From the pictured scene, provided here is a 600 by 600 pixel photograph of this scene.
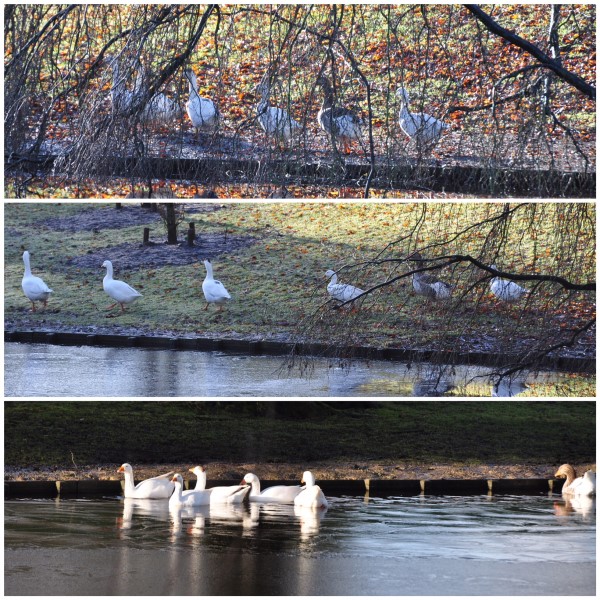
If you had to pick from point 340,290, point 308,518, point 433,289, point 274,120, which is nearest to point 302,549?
point 308,518

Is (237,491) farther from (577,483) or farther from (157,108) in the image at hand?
(157,108)

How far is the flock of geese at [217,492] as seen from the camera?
8922 millimetres

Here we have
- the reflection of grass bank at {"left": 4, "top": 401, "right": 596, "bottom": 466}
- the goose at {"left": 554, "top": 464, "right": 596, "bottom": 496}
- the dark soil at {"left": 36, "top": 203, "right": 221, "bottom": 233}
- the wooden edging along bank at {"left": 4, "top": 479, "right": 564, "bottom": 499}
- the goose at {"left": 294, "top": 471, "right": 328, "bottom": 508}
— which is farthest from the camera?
the reflection of grass bank at {"left": 4, "top": 401, "right": 596, "bottom": 466}

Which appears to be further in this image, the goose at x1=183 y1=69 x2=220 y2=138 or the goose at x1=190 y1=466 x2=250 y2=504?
the goose at x1=190 y1=466 x2=250 y2=504

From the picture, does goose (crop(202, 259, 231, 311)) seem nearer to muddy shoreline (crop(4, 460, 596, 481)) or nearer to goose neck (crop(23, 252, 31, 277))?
goose neck (crop(23, 252, 31, 277))

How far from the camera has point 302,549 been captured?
696cm

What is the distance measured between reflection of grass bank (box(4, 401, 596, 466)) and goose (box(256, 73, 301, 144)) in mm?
3631

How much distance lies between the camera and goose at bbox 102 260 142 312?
8.49m

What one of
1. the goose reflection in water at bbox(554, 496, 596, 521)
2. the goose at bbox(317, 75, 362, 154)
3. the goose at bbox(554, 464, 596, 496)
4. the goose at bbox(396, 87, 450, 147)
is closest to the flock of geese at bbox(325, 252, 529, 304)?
the goose at bbox(396, 87, 450, 147)

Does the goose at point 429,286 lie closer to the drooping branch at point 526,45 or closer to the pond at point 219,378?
the pond at point 219,378

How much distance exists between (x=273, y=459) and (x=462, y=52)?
4.43 meters

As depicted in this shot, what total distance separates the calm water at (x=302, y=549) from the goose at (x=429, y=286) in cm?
152

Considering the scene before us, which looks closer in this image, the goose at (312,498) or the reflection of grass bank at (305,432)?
the goose at (312,498)

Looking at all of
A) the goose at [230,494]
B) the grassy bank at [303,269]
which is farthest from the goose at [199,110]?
the goose at [230,494]
